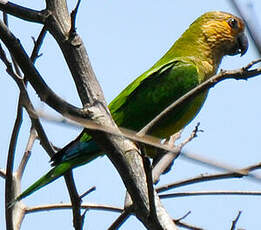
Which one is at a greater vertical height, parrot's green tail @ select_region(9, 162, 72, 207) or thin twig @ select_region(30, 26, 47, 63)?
thin twig @ select_region(30, 26, 47, 63)

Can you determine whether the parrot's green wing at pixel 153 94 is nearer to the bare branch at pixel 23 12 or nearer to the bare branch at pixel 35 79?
the bare branch at pixel 23 12

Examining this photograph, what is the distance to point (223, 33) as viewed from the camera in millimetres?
5867

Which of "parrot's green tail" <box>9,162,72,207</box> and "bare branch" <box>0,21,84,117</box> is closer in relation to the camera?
"bare branch" <box>0,21,84,117</box>

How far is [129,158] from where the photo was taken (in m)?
2.88

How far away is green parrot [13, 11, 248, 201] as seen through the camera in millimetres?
4484

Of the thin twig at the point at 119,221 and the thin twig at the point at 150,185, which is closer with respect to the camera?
the thin twig at the point at 150,185

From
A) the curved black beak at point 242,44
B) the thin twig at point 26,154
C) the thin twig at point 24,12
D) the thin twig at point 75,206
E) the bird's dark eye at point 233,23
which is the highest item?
the thin twig at point 24,12

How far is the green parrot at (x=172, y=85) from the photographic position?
177 inches

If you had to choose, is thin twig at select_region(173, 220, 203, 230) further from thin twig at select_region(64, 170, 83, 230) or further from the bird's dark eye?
the bird's dark eye

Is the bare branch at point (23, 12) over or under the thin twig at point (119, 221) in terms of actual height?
over

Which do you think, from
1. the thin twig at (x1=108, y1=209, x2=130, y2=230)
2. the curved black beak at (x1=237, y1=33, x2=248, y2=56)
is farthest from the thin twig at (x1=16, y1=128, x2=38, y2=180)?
the curved black beak at (x1=237, y1=33, x2=248, y2=56)

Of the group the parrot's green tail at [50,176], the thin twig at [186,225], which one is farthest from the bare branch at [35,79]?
the parrot's green tail at [50,176]

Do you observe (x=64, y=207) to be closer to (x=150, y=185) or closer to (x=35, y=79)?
(x=35, y=79)

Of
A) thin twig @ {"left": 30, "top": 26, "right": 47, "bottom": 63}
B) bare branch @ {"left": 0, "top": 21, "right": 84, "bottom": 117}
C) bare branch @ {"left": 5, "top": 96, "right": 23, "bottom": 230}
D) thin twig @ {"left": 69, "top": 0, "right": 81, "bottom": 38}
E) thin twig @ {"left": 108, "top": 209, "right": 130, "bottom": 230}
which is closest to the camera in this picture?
bare branch @ {"left": 0, "top": 21, "right": 84, "bottom": 117}
